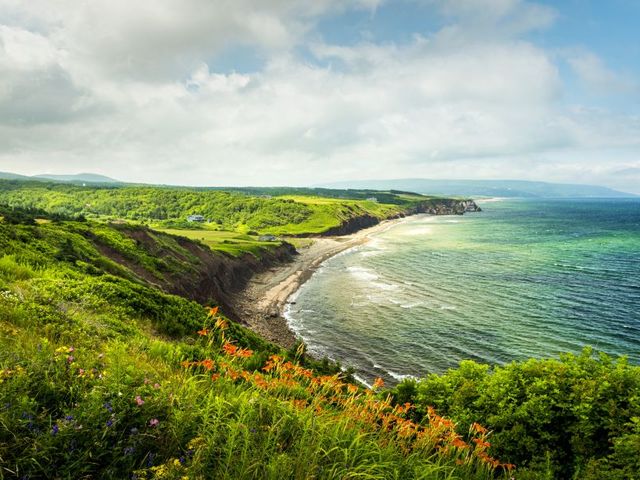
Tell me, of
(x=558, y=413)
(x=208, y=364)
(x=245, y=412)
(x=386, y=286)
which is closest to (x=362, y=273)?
(x=386, y=286)

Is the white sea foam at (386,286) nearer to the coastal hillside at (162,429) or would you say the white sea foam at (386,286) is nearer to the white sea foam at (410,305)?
the white sea foam at (410,305)

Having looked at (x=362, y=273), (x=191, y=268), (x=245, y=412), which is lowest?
(x=362, y=273)

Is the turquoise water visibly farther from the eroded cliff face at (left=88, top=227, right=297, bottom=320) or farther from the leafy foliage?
the leafy foliage

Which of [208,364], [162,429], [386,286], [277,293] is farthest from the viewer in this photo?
[386,286]

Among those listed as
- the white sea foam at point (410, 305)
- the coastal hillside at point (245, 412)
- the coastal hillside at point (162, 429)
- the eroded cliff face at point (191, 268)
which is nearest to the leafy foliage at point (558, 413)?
the coastal hillside at point (245, 412)

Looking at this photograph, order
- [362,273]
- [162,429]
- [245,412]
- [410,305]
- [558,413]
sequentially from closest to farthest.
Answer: [162,429] → [245,412] → [558,413] → [410,305] → [362,273]

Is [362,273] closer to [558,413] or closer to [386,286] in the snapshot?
[386,286]

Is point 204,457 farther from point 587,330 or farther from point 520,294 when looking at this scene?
point 520,294

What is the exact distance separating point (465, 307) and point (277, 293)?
33647 millimetres

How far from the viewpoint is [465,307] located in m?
55.9

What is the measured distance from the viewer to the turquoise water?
4088cm

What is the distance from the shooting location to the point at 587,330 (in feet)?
151

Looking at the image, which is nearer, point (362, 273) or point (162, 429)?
point (162, 429)

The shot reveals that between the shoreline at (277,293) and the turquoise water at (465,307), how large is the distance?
2414 mm
